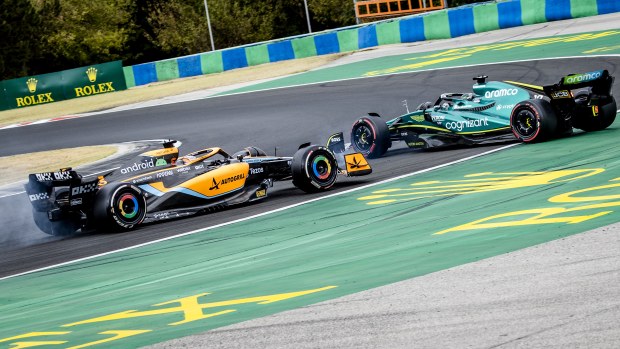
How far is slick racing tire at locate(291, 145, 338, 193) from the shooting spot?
1436 centimetres

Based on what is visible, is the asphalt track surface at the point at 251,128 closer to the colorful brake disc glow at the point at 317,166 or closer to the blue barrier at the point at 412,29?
the colorful brake disc glow at the point at 317,166

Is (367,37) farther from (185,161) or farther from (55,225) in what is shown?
(55,225)

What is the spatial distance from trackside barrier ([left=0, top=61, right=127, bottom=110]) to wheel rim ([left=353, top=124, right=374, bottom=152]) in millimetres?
25097

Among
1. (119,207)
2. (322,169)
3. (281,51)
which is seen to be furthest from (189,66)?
(119,207)

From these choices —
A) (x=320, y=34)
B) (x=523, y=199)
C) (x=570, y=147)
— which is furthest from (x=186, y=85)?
(x=523, y=199)

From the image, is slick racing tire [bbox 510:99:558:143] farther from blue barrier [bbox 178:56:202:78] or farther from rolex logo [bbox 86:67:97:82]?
rolex logo [bbox 86:67:97:82]

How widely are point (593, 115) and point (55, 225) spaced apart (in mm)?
8056

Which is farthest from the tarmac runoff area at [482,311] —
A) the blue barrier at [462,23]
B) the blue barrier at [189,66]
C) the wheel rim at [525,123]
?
the blue barrier at [189,66]

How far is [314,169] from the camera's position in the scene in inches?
570

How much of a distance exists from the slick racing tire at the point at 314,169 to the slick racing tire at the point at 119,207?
2.24m

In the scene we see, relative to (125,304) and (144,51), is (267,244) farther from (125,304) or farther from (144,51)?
(144,51)

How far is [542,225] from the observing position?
30.5 feet

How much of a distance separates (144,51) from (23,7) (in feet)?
48.8

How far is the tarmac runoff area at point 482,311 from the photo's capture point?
6.05m
